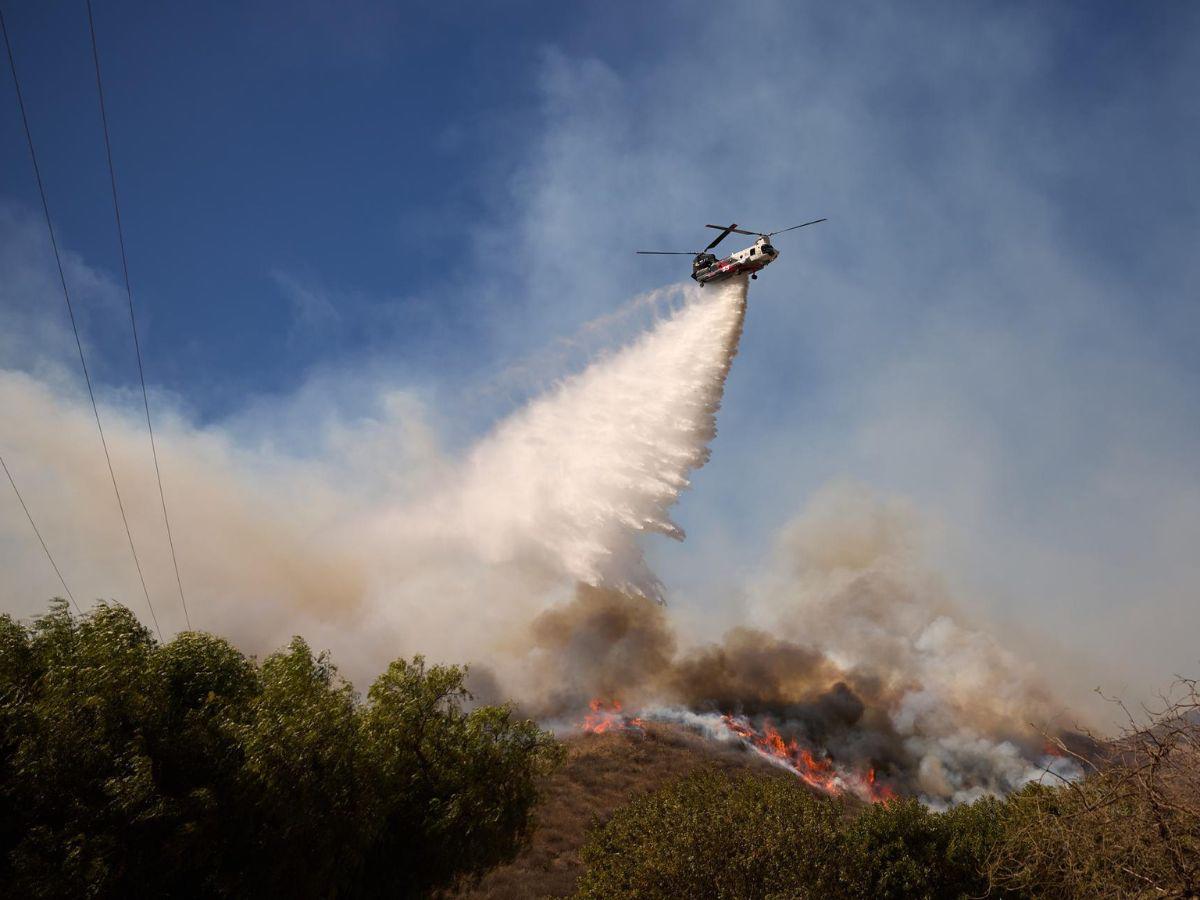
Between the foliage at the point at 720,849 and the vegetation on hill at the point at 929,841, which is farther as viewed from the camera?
the foliage at the point at 720,849

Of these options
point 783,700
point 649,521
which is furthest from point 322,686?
point 783,700

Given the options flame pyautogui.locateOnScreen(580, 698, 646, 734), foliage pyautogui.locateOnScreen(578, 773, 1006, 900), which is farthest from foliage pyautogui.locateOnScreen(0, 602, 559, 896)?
flame pyautogui.locateOnScreen(580, 698, 646, 734)

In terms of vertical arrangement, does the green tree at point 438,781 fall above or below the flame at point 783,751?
below

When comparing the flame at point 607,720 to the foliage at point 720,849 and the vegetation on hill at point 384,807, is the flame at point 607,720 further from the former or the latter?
the foliage at point 720,849

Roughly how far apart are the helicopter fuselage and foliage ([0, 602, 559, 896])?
111 ft

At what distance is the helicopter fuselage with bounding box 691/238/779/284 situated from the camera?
147 ft

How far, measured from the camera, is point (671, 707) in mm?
92688

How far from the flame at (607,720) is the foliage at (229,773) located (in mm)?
61785

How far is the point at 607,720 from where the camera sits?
293 ft

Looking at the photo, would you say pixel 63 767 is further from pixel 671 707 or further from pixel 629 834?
pixel 671 707

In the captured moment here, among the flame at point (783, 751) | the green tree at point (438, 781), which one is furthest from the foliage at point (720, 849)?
the flame at point (783, 751)

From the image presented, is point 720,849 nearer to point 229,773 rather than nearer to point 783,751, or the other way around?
point 229,773

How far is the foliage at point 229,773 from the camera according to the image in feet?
50.9

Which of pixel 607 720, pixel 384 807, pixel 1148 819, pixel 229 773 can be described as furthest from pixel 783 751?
pixel 1148 819
